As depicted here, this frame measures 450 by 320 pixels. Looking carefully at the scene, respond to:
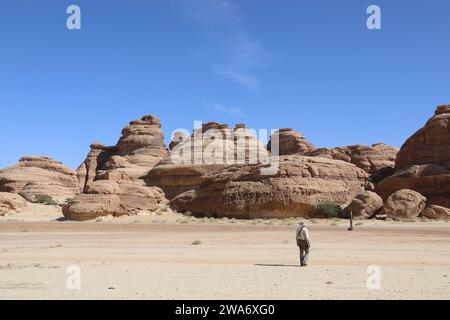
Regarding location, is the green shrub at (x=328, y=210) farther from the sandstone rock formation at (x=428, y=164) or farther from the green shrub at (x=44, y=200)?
the green shrub at (x=44, y=200)

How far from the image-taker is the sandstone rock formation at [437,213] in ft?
109

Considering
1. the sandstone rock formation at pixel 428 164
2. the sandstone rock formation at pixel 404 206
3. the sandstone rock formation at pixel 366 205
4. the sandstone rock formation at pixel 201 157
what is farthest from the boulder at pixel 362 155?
the sandstone rock formation at pixel 404 206

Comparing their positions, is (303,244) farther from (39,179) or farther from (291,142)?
(291,142)

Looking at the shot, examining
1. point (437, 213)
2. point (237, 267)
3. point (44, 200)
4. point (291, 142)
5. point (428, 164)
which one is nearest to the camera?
point (237, 267)

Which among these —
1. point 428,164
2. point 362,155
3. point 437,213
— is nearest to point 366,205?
point 437,213

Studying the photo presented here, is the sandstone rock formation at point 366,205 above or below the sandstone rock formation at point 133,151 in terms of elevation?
below

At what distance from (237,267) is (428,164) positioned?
32397mm

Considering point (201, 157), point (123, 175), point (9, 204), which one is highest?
point (201, 157)

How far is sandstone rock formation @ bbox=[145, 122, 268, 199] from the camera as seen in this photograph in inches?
2443

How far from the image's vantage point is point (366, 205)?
3538 cm

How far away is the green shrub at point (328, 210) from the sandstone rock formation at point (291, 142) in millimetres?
43587

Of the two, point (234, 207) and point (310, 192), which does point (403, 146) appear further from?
point (234, 207)

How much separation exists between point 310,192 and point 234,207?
21.4ft
